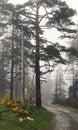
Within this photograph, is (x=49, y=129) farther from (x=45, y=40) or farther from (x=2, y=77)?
(x=2, y=77)

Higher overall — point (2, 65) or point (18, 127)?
point (2, 65)

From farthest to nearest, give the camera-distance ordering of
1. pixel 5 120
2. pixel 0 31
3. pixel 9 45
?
1. pixel 9 45
2. pixel 0 31
3. pixel 5 120

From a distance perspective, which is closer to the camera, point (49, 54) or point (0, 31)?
point (49, 54)

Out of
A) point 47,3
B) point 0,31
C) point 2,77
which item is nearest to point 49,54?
point 47,3

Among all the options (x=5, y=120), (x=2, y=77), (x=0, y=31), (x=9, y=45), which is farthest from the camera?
(x=2, y=77)

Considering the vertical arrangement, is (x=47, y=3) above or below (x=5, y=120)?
above

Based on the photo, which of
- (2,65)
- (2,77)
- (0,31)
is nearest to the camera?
(0,31)

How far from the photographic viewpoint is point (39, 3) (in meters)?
28.8

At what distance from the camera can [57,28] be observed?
1156 inches

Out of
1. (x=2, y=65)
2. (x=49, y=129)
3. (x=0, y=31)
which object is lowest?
(x=49, y=129)

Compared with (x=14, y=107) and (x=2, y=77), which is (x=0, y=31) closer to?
(x=14, y=107)

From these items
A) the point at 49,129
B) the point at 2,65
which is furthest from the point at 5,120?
the point at 2,65

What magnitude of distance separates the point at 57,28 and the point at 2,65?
3334 cm

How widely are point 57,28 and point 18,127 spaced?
1514cm
